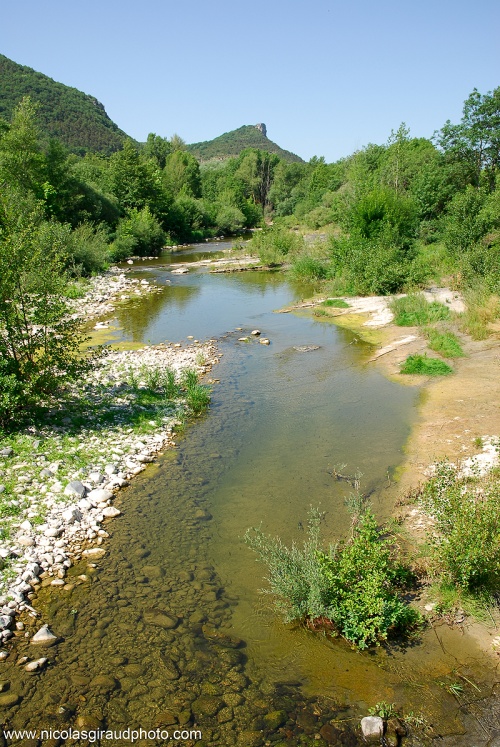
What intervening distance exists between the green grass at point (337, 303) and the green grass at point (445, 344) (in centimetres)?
707

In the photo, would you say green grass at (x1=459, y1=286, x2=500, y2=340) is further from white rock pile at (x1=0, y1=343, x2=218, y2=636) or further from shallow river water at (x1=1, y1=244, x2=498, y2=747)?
white rock pile at (x1=0, y1=343, x2=218, y2=636)

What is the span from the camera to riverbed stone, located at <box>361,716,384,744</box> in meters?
4.98

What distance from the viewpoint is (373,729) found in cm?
500

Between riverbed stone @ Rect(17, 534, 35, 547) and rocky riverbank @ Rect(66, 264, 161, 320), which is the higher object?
rocky riverbank @ Rect(66, 264, 161, 320)

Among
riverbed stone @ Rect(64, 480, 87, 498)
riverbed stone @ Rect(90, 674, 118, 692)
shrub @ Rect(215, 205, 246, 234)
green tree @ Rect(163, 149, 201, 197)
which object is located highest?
green tree @ Rect(163, 149, 201, 197)

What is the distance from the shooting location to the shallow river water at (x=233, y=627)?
17.3ft

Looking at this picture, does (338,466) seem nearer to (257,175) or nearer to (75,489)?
(75,489)

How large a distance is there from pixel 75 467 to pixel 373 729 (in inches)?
273

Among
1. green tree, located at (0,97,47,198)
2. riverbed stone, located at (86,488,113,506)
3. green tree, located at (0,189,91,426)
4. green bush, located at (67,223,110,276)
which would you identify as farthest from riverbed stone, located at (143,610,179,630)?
green tree, located at (0,97,47,198)

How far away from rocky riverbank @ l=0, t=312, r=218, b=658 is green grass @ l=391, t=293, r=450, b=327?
11.6 m

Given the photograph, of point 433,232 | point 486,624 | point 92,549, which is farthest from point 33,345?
point 433,232

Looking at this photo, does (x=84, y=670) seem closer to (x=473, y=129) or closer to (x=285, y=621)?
(x=285, y=621)

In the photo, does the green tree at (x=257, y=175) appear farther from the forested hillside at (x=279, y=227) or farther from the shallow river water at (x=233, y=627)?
the shallow river water at (x=233, y=627)

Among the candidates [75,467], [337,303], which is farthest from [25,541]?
[337,303]
